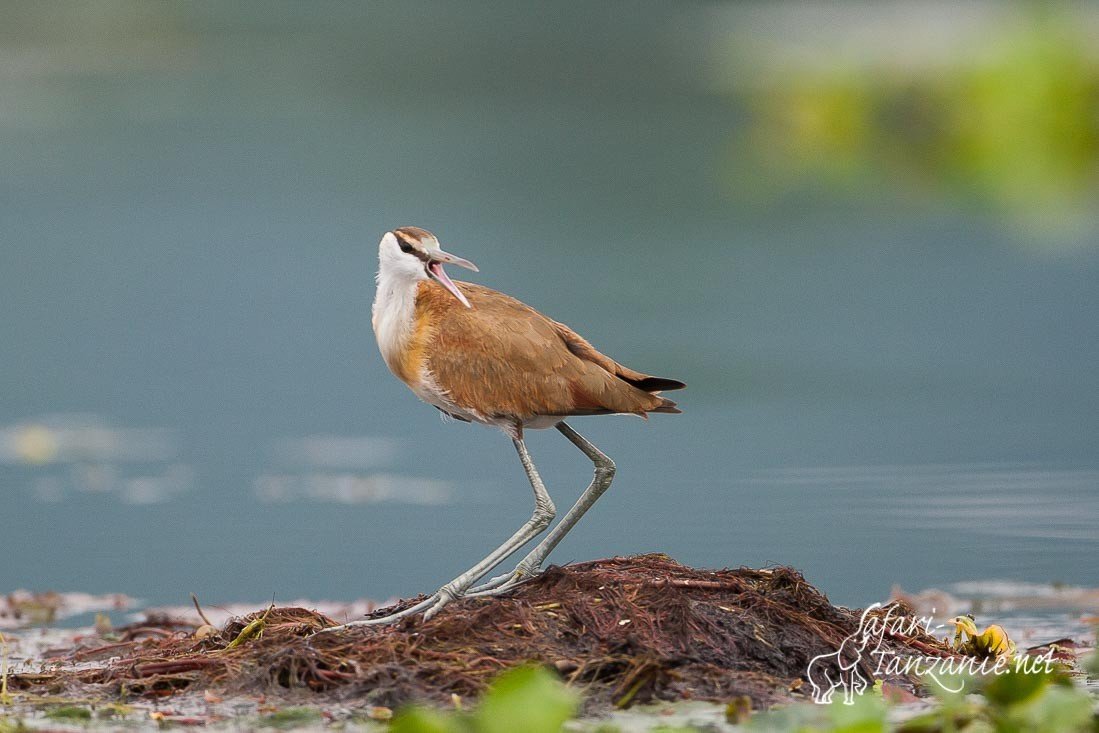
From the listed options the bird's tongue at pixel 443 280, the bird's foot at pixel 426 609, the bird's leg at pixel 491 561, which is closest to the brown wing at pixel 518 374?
Result: the bird's tongue at pixel 443 280

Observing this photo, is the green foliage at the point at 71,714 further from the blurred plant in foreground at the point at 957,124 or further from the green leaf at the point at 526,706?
the blurred plant in foreground at the point at 957,124

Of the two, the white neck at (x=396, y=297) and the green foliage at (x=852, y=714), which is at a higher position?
the white neck at (x=396, y=297)

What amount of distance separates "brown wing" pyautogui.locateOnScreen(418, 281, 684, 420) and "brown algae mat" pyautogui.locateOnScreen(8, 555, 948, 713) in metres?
0.76

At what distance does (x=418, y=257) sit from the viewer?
789cm

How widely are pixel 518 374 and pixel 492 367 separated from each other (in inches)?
4.8

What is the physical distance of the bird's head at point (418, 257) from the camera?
7848 millimetres

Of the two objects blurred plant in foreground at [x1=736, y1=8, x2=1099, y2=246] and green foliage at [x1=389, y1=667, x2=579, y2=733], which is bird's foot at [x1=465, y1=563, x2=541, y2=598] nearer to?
green foliage at [x1=389, y1=667, x2=579, y2=733]

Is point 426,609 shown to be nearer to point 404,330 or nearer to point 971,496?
point 404,330

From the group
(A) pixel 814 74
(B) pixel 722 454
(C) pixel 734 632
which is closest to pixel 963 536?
(B) pixel 722 454

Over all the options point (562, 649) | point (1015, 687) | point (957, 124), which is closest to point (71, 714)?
point (562, 649)

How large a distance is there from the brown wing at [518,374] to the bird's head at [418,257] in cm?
17

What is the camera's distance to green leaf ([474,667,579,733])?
4.84 meters

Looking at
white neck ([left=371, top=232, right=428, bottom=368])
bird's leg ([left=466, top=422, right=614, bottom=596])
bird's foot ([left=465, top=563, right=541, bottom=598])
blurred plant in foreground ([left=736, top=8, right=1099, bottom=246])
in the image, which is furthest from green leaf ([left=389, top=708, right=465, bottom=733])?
blurred plant in foreground ([left=736, top=8, right=1099, bottom=246])

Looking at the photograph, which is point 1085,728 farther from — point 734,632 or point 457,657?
point 457,657
